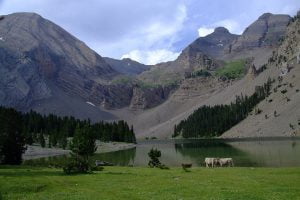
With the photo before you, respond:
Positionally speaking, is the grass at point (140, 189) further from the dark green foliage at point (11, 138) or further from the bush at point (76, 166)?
the dark green foliage at point (11, 138)

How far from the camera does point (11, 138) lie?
82250mm

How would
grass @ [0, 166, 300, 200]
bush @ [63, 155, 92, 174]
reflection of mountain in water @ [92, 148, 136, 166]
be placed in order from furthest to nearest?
1. reflection of mountain in water @ [92, 148, 136, 166]
2. bush @ [63, 155, 92, 174]
3. grass @ [0, 166, 300, 200]

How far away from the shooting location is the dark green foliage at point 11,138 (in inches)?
3150

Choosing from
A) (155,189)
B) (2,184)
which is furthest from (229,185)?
(2,184)

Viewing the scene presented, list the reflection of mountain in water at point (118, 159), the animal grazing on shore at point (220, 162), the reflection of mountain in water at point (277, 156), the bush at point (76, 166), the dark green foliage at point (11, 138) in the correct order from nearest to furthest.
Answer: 1. the bush at point (76, 166)
2. the animal grazing on shore at point (220, 162)
3. the dark green foliage at point (11, 138)
4. the reflection of mountain in water at point (277, 156)
5. the reflection of mountain in water at point (118, 159)

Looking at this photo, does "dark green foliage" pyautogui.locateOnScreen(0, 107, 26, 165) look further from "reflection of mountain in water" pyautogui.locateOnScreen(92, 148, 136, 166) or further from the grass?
the grass

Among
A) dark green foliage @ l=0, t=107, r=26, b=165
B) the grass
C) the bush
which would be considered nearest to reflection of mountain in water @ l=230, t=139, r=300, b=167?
the grass

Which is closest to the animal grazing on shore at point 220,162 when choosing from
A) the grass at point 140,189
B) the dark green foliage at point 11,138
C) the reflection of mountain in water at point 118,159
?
the reflection of mountain in water at point 118,159

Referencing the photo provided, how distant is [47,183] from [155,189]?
40.9ft

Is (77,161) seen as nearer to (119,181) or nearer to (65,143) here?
(119,181)

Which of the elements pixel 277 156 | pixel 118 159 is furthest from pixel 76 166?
pixel 118 159

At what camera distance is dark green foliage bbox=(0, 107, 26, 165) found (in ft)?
262

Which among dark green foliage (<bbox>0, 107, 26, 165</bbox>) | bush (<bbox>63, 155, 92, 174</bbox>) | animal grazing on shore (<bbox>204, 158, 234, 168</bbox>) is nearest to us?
bush (<bbox>63, 155, 92, 174</bbox>)

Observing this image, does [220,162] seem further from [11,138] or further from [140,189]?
[140,189]
